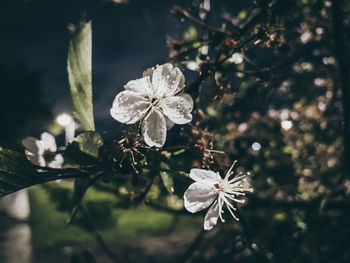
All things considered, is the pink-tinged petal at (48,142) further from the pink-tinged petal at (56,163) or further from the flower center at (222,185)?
the flower center at (222,185)

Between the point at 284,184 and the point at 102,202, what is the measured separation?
683mm

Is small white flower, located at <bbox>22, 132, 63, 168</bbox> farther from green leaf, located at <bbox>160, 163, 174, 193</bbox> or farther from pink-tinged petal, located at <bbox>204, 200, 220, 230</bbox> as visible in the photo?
pink-tinged petal, located at <bbox>204, 200, 220, 230</bbox>

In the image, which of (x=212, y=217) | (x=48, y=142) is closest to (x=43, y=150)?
(x=48, y=142)

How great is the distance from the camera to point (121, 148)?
18.7 inches

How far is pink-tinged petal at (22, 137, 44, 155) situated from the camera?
0.59 m

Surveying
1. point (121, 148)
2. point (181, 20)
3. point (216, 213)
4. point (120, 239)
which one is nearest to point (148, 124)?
point (121, 148)

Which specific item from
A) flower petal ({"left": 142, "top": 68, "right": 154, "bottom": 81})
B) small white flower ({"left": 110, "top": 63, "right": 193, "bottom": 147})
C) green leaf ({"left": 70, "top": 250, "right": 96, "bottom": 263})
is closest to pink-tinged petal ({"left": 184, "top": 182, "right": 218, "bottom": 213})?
small white flower ({"left": 110, "top": 63, "right": 193, "bottom": 147})

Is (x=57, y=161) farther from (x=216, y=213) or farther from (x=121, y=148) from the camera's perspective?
(x=216, y=213)

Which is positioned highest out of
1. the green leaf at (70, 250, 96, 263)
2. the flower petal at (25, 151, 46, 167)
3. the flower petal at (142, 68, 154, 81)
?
the flower petal at (142, 68, 154, 81)

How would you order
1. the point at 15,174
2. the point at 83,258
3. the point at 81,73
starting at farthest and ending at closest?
the point at 83,258, the point at 81,73, the point at 15,174

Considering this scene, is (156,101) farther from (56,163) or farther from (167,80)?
(56,163)

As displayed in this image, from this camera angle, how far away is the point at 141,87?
486 mm

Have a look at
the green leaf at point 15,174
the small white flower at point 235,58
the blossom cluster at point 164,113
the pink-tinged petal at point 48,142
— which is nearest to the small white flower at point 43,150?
the pink-tinged petal at point 48,142

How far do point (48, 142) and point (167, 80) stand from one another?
12.8 inches
